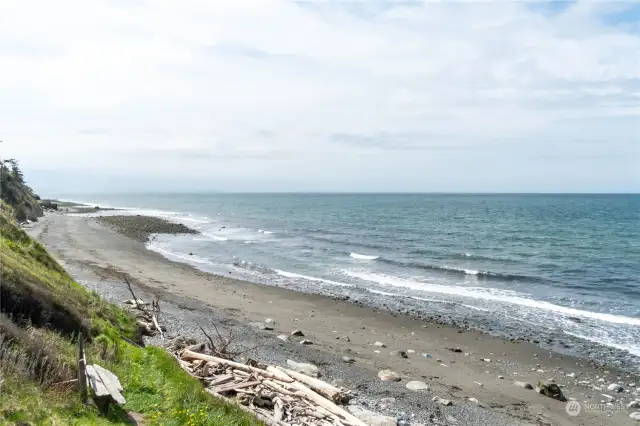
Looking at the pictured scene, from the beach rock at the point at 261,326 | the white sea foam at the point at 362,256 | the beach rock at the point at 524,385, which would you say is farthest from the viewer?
the white sea foam at the point at 362,256

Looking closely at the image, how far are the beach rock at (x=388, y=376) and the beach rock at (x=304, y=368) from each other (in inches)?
87.0

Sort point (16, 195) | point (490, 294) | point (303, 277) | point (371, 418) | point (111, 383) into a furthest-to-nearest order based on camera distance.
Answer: point (16, 195)
point (303, 277)
point (490, 294)
point (371, 418)
point (111, 383)

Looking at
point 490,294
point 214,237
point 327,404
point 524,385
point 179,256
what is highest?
point 327,404

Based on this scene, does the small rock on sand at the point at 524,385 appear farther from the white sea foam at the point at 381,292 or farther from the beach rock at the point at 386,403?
the white sea foam at the point at 381,292

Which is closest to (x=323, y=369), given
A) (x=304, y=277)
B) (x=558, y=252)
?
(x=304, y=277)

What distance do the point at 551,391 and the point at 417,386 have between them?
4396 mm

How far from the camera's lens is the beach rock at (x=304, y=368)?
46.4ft

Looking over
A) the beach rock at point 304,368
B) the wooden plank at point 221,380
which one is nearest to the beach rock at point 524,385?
the beach rock at point 304,368

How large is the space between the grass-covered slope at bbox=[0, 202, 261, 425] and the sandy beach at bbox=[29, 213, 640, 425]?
5.06m

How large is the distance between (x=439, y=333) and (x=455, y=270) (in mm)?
15845

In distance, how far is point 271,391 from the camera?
11039 mm

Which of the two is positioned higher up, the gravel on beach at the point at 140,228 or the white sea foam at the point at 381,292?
the gravel on beach at the point at 140,228

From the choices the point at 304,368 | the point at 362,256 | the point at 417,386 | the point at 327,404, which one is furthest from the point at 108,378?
the point at 362,256

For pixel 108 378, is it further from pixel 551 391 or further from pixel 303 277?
pixel 303 277
